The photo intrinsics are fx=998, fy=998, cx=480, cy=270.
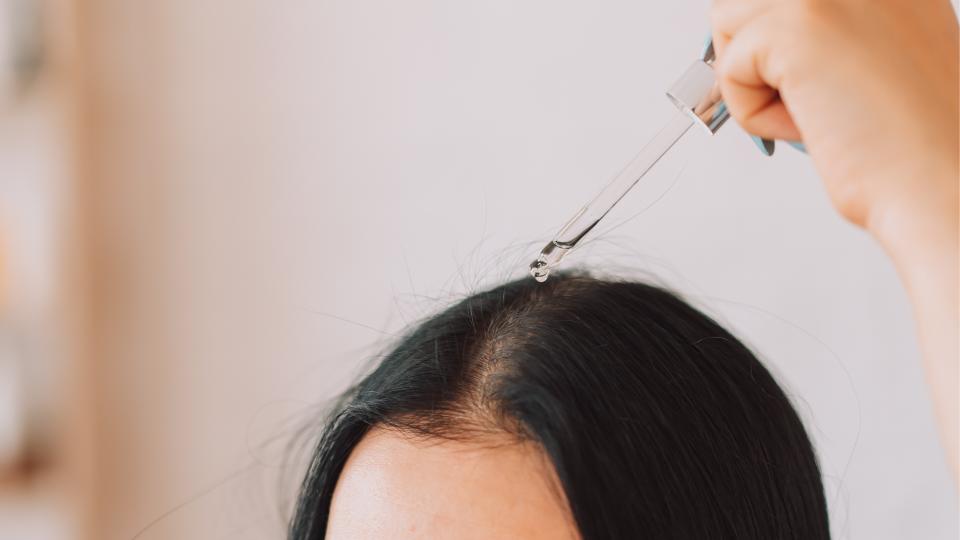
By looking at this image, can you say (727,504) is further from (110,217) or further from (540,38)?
(110,217)

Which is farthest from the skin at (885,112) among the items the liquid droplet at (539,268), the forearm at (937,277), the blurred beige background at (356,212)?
the blurred beige background at (356,212)

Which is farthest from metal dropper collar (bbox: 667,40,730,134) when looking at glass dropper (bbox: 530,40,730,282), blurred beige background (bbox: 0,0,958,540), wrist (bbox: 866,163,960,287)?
blurred beige background (bbox: 0,0,958,540)

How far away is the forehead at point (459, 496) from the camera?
597mm

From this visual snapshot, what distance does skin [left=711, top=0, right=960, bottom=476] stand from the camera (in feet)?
1.41

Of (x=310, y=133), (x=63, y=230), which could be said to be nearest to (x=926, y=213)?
(x=310, y=133)

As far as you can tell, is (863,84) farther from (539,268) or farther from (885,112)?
(539,268)

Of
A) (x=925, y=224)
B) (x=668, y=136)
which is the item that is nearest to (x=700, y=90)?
(x=668, y=136)

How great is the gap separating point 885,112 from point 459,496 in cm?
33

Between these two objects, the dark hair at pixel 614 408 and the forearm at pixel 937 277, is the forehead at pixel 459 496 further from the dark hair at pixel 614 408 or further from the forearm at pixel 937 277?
the forearm at pixel 937 277

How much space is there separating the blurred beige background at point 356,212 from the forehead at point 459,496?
1.39ft

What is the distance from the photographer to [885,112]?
1.47ft

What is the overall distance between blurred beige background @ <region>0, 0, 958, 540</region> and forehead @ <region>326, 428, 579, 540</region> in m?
0.42

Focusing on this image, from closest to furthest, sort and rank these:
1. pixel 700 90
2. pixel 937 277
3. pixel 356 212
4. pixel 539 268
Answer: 1. pixel 937 277
2. pixel 700 90
3. pixel 539 268
4. pixel 356 212

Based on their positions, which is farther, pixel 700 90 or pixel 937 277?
pixel 700 90
